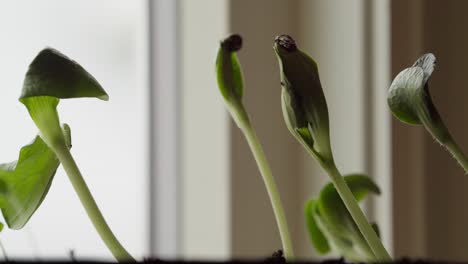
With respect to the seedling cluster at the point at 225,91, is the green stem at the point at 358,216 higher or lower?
lower

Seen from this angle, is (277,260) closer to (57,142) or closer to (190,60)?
(57,142)

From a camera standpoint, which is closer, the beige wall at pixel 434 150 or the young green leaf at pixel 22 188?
the young green leaf at pixel 22 188

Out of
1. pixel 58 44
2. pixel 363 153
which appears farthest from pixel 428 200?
pixel 58 44

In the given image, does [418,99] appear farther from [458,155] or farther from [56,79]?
[56,79]

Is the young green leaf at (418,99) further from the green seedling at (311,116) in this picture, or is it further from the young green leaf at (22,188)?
the young green leaf at (22,188)

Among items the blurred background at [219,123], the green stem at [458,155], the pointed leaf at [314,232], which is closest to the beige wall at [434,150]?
the blurred background at [219,123]
